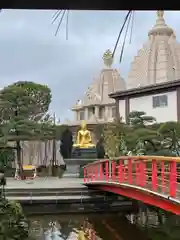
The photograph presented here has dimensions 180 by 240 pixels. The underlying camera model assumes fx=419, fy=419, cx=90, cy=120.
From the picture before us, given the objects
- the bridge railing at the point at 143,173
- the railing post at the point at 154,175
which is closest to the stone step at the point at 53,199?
the bridge railing at the point at 143,173

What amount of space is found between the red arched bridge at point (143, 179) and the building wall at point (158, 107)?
10.3 metres

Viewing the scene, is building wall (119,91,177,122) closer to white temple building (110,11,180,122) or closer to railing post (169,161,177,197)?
white temple building (110,11,180,122)

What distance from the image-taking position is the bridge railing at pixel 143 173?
6754 mm

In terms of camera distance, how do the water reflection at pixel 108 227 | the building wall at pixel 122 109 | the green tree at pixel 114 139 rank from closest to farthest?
1. the water reflection at pixel 108 227
2. the green tree at pixel 114 139
3. the building wall at pixel 122 109

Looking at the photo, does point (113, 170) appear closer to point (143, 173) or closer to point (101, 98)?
point (143, 173)

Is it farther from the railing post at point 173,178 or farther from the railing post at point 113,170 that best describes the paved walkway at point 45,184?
the railing post at point 173,178

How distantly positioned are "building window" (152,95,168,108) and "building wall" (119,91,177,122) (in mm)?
131

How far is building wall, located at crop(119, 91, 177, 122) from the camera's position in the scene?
23.5 m

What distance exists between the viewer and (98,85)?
4366cm

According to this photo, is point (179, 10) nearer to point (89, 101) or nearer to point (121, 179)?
point (121, 179)

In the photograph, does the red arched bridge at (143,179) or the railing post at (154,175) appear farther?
the railing post at (154,175)

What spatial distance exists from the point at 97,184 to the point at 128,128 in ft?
21.3

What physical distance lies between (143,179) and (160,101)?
53.8 ft

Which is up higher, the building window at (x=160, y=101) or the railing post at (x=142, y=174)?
the building window at (x=160, y=101)
